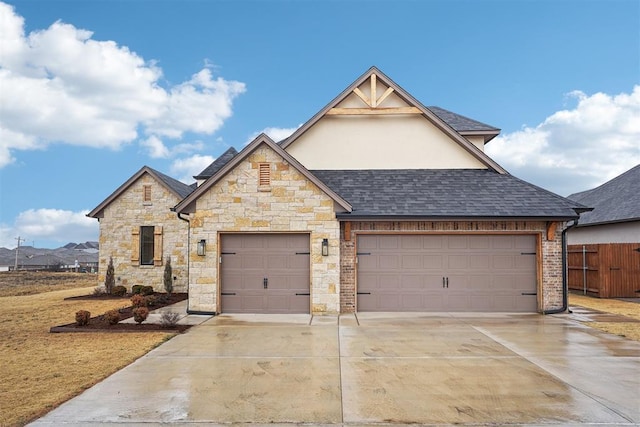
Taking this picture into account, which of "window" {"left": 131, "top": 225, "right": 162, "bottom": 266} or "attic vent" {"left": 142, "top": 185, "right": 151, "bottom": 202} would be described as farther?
"attic vent" {"left": 142, "top": 185, "right": 151, "bottom": 202}

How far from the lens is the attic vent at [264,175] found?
42.1 ft

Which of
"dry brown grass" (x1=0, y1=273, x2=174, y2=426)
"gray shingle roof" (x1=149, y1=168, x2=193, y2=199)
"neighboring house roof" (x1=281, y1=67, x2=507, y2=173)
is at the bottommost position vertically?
"dry brown grass" (x1=0, y1=273, x2=174, y2=426)

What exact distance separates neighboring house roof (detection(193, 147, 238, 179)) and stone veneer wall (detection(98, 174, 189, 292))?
170 centimetres

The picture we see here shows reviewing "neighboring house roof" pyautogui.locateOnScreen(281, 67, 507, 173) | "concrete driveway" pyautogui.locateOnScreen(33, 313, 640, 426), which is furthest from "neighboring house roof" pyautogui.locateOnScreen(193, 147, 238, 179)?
"concrete driveway" pyautogui.locateOnScreen(33, 313, 640, 426)

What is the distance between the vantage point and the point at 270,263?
13.1 m

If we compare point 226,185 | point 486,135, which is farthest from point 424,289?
point 486,135

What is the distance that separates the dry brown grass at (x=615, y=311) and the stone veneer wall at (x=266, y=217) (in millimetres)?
6837

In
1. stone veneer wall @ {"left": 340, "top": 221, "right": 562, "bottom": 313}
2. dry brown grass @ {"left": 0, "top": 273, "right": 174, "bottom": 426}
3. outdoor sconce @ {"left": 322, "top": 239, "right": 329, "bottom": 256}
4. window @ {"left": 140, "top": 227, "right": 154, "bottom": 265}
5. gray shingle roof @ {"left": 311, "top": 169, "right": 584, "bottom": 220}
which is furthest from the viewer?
window @ {"left": 140, "top": 227, "right": 154, "bottom": 265}

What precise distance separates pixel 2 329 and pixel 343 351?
29.4ft

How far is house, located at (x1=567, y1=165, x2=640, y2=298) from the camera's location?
1764 cm

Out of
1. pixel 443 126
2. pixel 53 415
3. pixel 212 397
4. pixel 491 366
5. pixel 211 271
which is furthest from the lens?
pixel 443 126

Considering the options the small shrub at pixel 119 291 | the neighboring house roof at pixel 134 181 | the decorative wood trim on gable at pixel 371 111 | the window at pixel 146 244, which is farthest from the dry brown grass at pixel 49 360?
the decorative wood trim on gable at pixel 371 111

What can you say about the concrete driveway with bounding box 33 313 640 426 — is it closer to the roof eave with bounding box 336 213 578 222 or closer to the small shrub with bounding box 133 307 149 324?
the small shrub with bounding box 133 307 149 324

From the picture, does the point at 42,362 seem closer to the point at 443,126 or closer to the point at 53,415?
the point at 53,415
